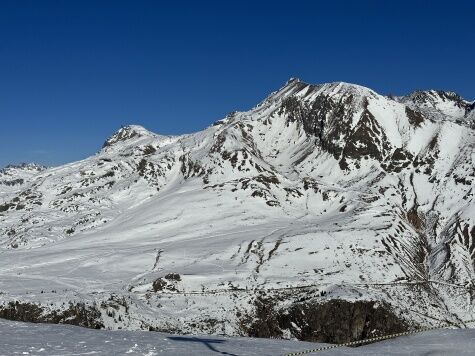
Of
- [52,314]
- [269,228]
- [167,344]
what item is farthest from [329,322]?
[167,344]

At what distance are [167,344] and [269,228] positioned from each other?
246 feet

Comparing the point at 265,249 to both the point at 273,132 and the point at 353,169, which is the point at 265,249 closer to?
the point at 353,169

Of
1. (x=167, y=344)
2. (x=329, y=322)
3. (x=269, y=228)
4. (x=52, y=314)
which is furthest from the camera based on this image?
(x=269, y=228)

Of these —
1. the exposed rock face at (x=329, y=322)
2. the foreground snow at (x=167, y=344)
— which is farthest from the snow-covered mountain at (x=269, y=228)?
the foreground snow at (x=167, y=344)

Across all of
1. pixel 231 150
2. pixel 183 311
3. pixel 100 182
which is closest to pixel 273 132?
pixel 231 150

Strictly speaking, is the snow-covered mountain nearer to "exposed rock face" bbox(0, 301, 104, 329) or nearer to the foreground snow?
"exposed rock face" bbox(0, 301, 104, 329)

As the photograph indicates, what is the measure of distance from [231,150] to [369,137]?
128ft

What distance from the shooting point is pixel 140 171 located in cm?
13912

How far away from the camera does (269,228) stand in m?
99.0

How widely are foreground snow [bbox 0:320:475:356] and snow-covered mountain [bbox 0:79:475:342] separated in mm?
32394

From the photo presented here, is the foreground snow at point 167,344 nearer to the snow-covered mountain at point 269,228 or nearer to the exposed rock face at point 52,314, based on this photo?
the exposed rock face at point 52,314

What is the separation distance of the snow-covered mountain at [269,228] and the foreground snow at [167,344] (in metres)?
32.4

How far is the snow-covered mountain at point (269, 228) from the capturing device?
64.2 meters

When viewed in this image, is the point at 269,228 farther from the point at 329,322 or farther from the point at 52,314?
the point at 52,314
